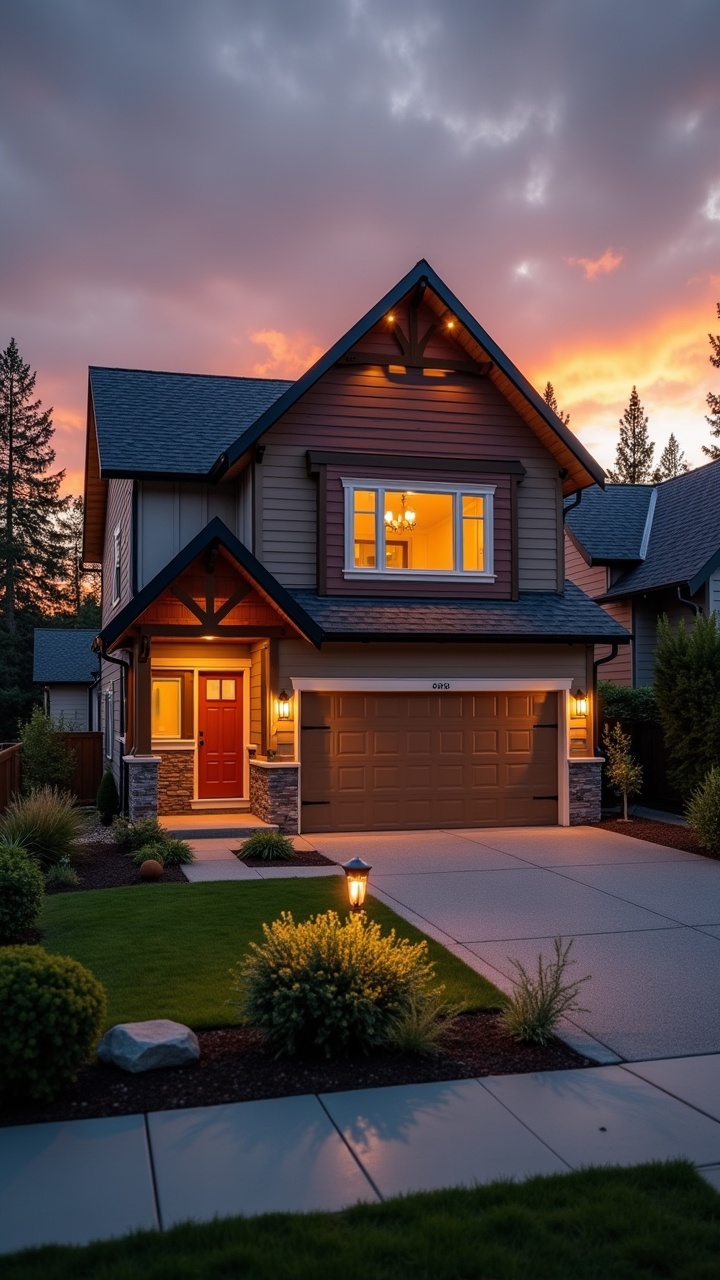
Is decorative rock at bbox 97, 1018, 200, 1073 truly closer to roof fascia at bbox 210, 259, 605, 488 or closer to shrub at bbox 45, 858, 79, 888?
shrub at bbox 45, 858, 79, 888

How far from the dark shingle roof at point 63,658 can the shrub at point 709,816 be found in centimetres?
2259

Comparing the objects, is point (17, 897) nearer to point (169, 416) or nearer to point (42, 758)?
point (42, 758)

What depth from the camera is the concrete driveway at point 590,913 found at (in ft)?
20.6

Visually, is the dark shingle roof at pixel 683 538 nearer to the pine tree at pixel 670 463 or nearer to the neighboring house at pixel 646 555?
the neighboring house at pixel 646 555

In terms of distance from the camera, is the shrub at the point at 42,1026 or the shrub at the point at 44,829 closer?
the shrub at the point at 42,1026

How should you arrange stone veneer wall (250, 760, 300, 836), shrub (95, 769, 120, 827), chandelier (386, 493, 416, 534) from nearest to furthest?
stone veneer wall (250, 760, 300, 836)
chandelier (386, 493, 416, 534)
shrub (95, 769, 120, 827)

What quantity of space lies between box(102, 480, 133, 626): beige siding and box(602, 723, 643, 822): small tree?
27.8 ft

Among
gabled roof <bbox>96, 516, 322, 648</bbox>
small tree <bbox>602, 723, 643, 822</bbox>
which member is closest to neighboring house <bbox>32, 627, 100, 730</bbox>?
gabled roof <bbox>96, 516, 322, 648</bbox>

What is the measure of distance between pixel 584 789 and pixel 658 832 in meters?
1.49

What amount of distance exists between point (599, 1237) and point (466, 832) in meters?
11.6

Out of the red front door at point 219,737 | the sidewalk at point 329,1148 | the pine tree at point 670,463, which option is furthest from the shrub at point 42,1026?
the pine tree at point 670,463

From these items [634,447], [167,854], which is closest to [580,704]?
[167,854]

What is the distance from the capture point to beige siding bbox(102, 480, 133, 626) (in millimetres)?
17141

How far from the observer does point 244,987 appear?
5938 mm
